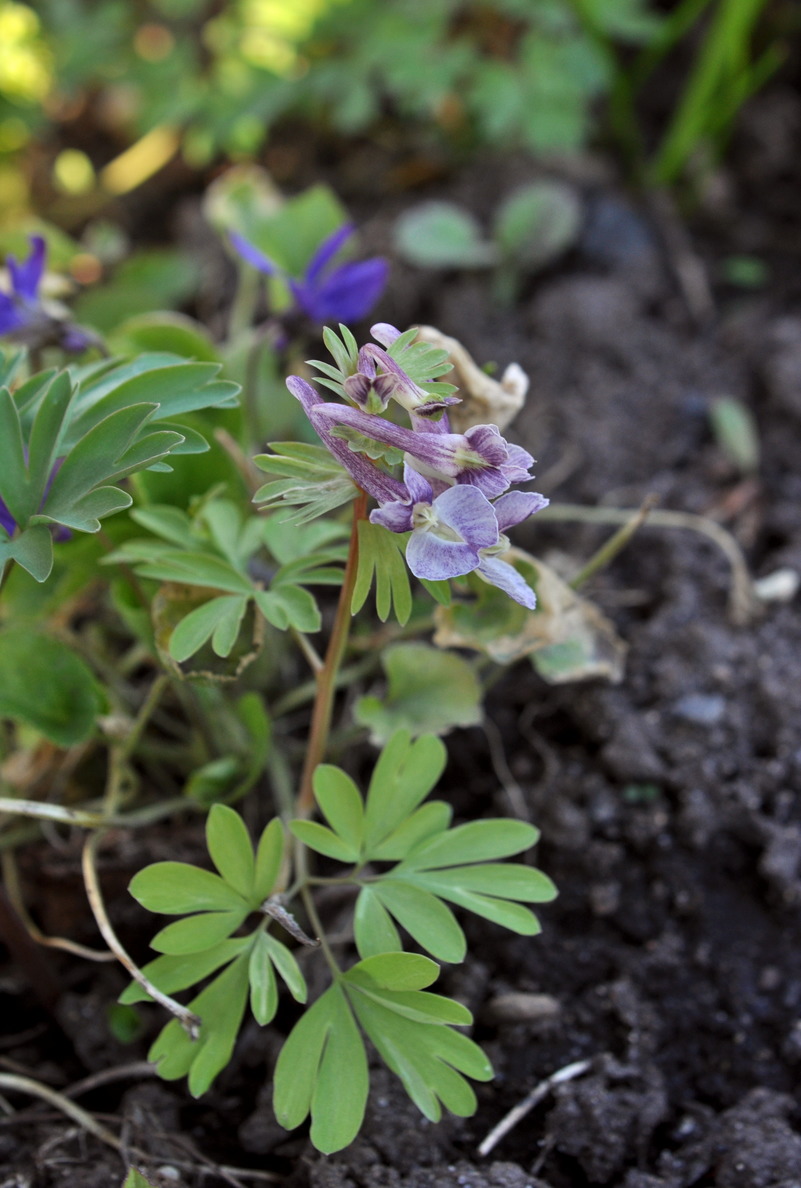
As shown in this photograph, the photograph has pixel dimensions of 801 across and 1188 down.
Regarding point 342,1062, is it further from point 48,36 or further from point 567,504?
point 48,36

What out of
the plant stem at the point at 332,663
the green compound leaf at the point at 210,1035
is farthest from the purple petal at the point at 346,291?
the green compound leaf at the point at 210,1035

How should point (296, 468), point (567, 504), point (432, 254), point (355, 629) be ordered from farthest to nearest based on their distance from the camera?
1. point (432, 254)
2. point (567, 504)
3. point (355, 629)
4. point (296, 468)

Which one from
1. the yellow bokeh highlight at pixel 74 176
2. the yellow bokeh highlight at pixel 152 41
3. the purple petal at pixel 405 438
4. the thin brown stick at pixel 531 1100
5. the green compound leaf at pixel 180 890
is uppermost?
the yellow bokeh highlight at pixel 152 41

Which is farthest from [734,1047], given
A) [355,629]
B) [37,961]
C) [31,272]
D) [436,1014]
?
[31,272]

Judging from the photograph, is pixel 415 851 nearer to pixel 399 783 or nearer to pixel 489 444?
pixel 399 783

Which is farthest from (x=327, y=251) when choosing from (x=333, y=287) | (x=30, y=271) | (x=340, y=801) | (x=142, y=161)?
(x=142, y=161)

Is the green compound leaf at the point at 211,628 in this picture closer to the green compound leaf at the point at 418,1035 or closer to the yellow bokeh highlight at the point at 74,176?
the green compound leaf at the point at 418,1035

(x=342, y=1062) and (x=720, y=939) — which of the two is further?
(x=720, y=939)
